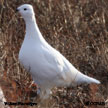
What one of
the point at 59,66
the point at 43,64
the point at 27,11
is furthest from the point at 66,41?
the point at 43,64

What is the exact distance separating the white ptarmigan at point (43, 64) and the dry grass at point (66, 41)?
0.28 metres

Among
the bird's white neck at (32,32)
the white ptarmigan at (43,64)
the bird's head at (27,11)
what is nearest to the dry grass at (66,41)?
the white ptarmigan at (43,64)

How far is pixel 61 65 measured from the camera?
15.6 ft

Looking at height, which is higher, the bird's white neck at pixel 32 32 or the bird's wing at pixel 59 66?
the bird's white neck at pixel 32 32

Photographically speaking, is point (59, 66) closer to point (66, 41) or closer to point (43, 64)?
point (43, 64)

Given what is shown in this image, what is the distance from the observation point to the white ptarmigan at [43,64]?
4.59 meters

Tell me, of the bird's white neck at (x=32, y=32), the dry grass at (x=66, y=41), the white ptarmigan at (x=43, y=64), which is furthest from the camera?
the dry grass at (x=66, y=41)

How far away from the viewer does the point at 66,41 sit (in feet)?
20.9

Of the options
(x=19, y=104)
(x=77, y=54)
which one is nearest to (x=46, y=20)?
(x=77, y=54)

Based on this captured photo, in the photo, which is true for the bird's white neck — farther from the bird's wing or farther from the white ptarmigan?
the bird's wing

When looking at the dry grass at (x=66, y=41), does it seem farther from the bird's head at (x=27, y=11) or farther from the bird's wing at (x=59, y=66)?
the bird's head at (x=27, y=11)

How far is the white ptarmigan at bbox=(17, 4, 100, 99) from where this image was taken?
4590mm

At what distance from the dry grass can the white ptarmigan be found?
28 cm

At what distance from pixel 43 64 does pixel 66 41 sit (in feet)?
5.98
